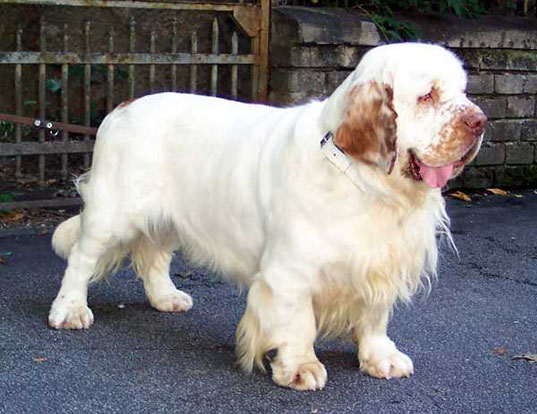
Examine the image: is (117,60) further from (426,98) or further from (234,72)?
(426,98)

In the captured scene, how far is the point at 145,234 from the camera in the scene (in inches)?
181

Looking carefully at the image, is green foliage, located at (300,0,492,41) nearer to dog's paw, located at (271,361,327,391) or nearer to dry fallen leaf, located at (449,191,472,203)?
dry fallen leaf, located at (449,191,472,203)

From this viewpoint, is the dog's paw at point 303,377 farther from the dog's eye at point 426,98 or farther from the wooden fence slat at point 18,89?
the wooden fence slat at point 18,89

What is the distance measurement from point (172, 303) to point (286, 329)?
1.16 m

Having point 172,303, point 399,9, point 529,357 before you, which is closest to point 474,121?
point 529,357

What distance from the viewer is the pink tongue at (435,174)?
3500 millimetres

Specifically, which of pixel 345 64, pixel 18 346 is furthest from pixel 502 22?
pixel 18 346

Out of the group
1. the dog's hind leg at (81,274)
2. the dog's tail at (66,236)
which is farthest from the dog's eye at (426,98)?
the dog's tail at (66,236)

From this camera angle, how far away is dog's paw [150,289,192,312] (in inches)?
190

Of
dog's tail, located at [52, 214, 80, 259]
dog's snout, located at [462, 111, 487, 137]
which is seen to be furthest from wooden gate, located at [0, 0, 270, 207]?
dog's snout, located at [462, 111, 487, 137]

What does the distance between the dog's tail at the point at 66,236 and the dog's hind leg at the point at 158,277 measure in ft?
1.02

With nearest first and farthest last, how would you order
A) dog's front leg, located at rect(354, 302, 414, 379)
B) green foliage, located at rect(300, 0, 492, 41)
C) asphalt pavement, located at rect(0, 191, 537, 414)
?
1. asphalt pavement, located at rect(0, 191, 537, 414)
2. dog's front leg, located at rect(354, 302, 414, 379)
3. green foliage, located at rect(300, 0, 492, 41)

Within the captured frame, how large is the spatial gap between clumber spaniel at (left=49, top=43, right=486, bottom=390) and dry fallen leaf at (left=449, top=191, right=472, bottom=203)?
3.74 meters

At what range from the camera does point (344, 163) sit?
3602 mm
